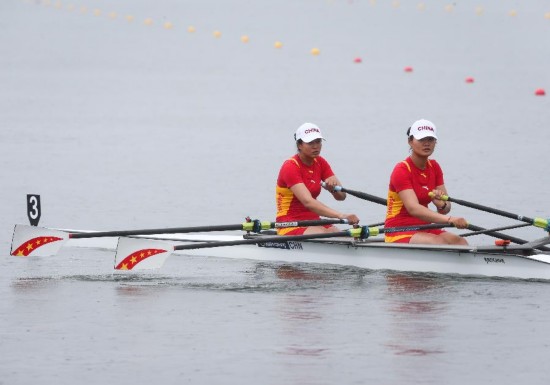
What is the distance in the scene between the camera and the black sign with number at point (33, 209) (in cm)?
1605

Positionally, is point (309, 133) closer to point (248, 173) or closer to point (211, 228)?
Result: point (211, 228)

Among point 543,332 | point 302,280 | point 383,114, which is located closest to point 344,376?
point 543,332

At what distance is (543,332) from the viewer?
38.9 ft

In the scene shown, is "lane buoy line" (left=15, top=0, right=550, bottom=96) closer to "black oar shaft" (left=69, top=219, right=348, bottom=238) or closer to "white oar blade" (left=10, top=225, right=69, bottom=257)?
"black oar shaft" (left=69, top=219, right=348, bottom=238)

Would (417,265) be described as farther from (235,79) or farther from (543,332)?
(235,79)

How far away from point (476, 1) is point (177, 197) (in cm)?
4708

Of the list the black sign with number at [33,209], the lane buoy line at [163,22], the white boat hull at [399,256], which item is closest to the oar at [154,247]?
the white boat hull at [399,256]

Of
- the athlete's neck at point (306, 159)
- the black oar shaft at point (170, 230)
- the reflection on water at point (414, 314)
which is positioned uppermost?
the athlete's neck at point (306, 159)

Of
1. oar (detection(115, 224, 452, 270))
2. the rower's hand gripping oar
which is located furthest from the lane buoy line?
oar (detection(115, 224, 452, 270))

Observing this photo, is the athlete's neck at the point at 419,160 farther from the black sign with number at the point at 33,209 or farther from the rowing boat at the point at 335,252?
Result: the black sign with number at the point at 33,209

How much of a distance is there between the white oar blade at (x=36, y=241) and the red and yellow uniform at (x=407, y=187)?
3.10 metres

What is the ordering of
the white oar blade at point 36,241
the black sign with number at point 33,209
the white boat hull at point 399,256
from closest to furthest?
the white boat hull at point 399,256 < the white oar blade at point 36,241 < the black sign with number at point 33,209

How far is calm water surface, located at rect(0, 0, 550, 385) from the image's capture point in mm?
11141

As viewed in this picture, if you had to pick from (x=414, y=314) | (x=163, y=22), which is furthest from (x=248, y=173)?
(x=163, y=22)
